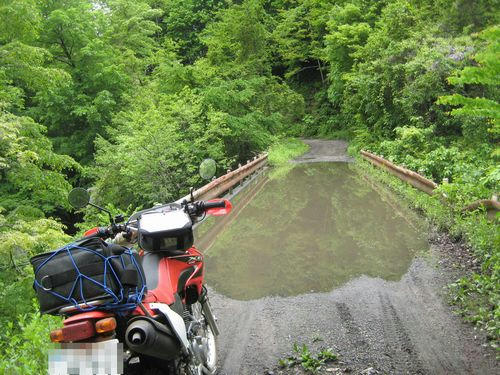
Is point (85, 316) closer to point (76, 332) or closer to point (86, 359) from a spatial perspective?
point (76, 332)

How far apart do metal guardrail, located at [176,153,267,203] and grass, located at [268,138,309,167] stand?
3410 mm

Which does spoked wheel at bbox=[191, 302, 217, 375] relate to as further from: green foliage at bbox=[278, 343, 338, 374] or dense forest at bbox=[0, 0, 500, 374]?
dense forest at bbox=[0, 0, 500, 374]

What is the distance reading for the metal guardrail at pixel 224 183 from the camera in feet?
35.8

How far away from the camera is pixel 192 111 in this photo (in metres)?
15.5

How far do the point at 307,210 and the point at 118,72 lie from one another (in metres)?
15.0

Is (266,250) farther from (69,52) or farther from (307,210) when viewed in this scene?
(69,52)

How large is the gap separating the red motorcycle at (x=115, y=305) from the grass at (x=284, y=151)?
19177 mm

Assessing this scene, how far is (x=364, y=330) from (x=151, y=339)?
10.0ft

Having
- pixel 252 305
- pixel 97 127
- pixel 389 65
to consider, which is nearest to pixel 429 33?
pixel 389 65

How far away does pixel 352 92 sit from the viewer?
3028 centimetres

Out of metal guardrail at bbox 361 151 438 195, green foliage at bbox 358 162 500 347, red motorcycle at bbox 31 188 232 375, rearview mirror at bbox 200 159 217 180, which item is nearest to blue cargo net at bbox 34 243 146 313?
red motorcycle at bbox 31 188 232 375

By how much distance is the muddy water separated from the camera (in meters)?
6.70

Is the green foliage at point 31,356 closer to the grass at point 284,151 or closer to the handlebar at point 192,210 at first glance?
the handlebar at point 192,210

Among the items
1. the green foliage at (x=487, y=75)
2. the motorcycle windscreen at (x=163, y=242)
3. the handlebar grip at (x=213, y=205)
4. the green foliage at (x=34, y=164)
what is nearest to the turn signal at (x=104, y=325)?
the motorcycle windscreen at (x=163, y=242)
